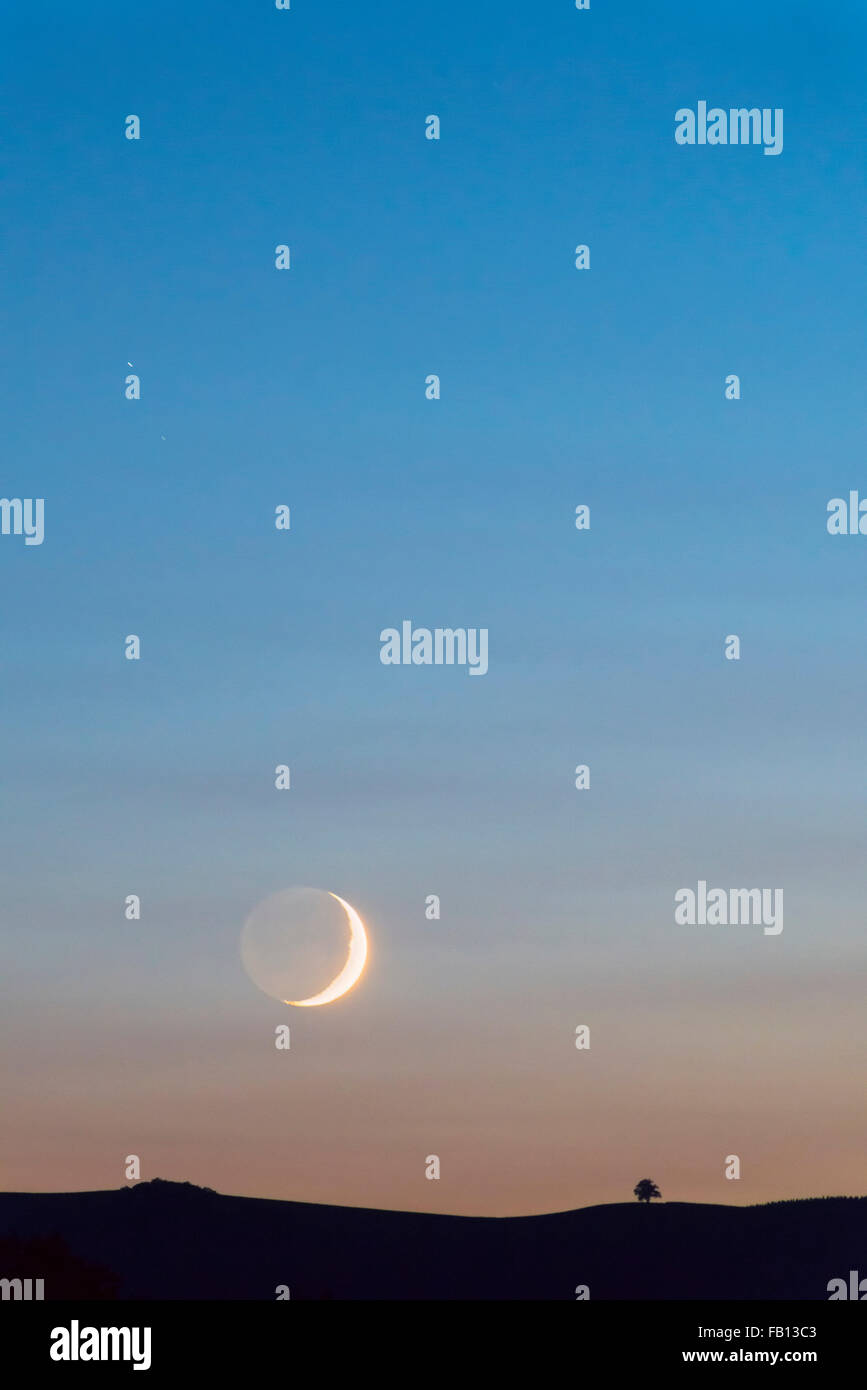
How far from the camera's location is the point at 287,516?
44406mm
